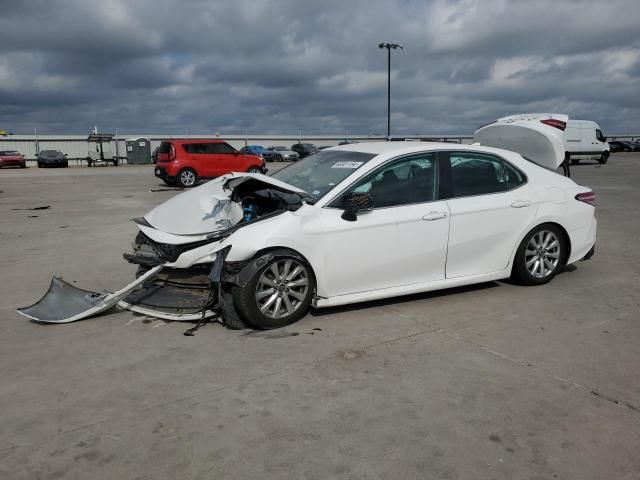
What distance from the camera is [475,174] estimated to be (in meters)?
5.45

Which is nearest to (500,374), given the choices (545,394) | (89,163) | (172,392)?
(545,394)

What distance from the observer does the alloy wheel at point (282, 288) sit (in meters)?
4.48

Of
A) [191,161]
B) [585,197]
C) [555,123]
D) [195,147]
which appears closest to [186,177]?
[191,161]

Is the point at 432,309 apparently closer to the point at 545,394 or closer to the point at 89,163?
the point at 545,394

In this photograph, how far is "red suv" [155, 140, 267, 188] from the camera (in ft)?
65.1

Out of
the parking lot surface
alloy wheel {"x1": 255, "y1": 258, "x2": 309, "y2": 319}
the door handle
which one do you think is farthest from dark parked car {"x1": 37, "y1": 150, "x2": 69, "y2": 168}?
the door handle

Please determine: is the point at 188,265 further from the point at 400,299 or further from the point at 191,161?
the point at 191,161

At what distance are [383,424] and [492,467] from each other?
2.09ft

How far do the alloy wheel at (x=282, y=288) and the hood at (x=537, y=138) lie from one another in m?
3.50

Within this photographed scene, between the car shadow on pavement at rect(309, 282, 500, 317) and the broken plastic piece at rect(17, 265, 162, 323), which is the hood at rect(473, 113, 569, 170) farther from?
the broken plastic piece at rect(17, 265, 162, 323)

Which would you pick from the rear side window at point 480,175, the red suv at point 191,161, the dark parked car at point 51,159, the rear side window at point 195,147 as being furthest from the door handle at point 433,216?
→ the dark parked car at point 51,159

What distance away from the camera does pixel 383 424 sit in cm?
310

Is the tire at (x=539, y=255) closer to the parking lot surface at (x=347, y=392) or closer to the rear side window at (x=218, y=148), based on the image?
the parking lot surface at (x=347, y=392)

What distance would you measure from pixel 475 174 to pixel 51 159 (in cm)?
3882
